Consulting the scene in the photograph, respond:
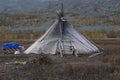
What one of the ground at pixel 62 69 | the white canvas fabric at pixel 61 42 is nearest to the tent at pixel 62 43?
the white canvas fabric at pixel 61 42

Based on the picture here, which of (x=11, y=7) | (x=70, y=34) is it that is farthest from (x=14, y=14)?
(x=70, y=34)

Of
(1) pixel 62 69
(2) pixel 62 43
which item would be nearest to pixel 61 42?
(2) pixel 62 43

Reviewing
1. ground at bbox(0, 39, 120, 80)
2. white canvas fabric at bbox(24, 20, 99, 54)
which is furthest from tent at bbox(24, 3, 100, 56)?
ground at bbox(0, 39, 120, 80)

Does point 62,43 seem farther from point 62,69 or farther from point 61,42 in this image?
point 62,69

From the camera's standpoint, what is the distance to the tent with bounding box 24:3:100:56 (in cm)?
2144

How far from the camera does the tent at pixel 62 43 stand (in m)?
21.4

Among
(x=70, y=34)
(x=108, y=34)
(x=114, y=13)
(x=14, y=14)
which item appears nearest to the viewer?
(x=70, y=34)

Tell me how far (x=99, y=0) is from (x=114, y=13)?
32.5ft

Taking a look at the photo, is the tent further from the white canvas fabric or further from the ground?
the ground

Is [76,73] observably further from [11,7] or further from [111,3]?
[11,7]

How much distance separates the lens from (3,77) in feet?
A: 47.3

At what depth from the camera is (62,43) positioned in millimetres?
21672

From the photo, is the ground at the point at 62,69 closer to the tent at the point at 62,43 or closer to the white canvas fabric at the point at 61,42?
the tent at the point at 62,43

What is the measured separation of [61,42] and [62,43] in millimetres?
78
